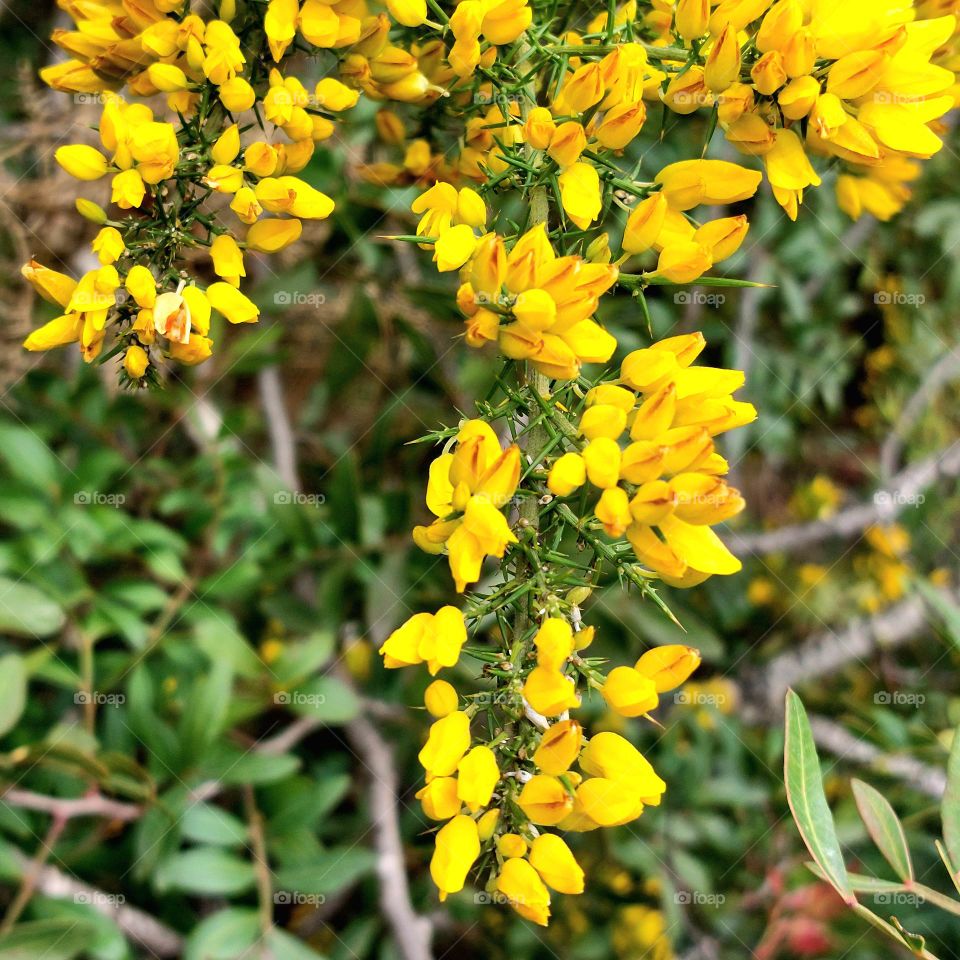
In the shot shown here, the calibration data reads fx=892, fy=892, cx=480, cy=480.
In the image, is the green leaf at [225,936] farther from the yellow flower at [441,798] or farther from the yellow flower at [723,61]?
the yellow flower at [723,61]

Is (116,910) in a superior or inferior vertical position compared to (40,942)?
inferior

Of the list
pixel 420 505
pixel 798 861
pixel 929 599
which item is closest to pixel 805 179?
pixel 929 599

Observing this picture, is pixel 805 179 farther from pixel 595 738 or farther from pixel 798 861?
pixel 798 861

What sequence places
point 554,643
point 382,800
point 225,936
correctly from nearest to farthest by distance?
point 554,643, point 225,936, point 382,800

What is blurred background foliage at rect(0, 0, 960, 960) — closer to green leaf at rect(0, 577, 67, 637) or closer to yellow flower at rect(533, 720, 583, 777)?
green leaf at rect(0, 577, 67, 637)
